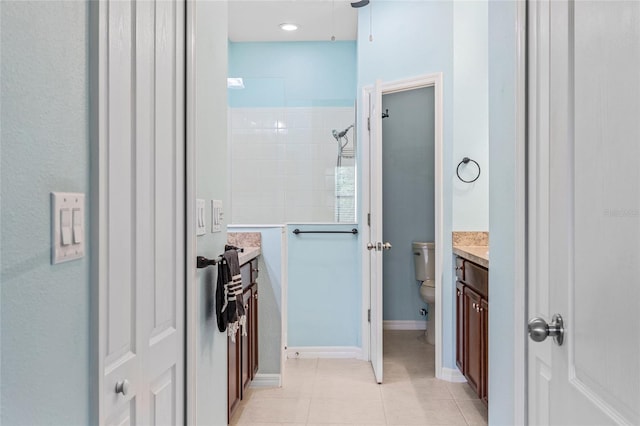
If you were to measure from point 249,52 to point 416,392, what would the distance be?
10.6ft

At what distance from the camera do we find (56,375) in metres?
0.76

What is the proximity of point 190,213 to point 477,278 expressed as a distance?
1768 mm

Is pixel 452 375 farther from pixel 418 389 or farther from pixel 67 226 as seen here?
pixel 67 226

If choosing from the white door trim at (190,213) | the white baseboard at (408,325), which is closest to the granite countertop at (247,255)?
the white door trim at (190,213)

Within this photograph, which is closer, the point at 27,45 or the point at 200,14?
the point at 27,45

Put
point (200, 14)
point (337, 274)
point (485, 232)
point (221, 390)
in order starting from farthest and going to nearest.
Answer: point (337, 274), point (485, 232), point (221, 390), point (200, 14)

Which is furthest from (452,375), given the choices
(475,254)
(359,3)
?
(359,3)

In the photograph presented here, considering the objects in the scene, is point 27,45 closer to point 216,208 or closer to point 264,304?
point 216,208

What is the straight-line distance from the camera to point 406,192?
15.3 feet

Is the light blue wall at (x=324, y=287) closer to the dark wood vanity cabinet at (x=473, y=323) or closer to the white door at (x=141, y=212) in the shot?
the dark wood vanity cabinet at (x=473, y=323)

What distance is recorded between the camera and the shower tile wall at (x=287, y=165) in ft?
12.6

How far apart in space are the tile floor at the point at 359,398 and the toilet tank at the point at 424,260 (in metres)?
0.96

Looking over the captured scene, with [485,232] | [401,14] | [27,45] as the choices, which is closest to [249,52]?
[401,14]

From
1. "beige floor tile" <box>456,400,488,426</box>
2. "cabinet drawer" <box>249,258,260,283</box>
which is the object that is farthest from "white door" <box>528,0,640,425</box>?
"cabinet drawer" <box>249,258,260,283</box>
